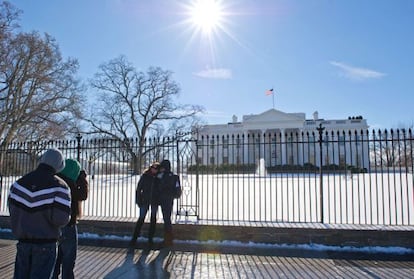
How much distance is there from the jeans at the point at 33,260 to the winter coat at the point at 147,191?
384cm

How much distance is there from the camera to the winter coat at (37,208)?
289 cm

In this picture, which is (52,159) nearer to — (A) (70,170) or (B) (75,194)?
(A) (70,170)

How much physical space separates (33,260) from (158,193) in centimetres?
402

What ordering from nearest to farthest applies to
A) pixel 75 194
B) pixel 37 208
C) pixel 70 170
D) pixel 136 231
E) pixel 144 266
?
pixel 37 208
pixel 70 170
pixel 75 194
pixel 144 266
pixel 136 231

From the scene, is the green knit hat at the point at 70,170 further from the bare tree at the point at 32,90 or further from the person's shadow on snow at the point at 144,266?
the bare tree at the point at 32,90

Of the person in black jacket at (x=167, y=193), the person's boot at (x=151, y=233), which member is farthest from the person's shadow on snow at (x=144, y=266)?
the person in black jacket at (x=167, y=193)

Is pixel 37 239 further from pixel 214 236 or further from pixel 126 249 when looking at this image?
pixel 214 236

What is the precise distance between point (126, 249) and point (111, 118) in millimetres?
38771

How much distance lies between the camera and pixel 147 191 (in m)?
6.88

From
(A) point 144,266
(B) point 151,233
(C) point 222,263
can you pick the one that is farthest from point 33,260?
(B) point 151,233

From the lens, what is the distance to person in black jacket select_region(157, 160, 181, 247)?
689cm

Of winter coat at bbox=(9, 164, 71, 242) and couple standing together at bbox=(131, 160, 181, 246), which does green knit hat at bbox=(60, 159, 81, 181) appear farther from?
couple standing together at bbox=(131, 160, 181, 246)

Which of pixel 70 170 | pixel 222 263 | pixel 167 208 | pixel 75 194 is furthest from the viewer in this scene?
pixel 167 208

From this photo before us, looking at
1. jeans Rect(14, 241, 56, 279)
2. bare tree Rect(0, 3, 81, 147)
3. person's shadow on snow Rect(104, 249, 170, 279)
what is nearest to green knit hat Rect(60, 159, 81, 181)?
jeans Rect(14, 241, 56, 279)
